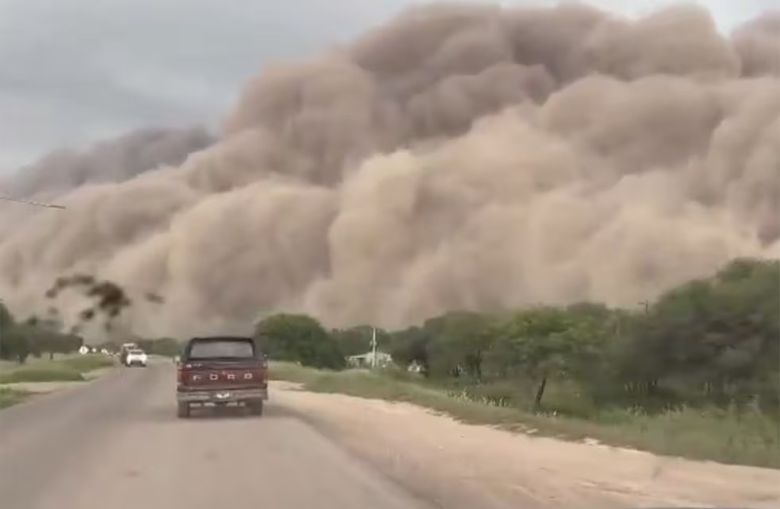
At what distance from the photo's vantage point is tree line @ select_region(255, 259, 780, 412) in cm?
2797

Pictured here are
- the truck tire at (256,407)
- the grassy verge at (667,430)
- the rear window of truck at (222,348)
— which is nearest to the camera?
the grassy verge at (667,430)

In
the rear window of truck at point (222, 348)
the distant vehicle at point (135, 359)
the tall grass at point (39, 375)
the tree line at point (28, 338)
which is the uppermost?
the tree line at point (28, 338)

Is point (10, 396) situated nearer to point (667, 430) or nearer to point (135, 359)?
point (667, 430)

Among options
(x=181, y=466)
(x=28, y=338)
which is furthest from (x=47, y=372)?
(x=181, y=466)

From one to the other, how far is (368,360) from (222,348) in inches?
1966

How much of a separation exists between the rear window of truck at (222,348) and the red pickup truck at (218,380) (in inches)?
0.9

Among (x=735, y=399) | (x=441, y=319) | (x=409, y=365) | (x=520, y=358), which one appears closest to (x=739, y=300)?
(x=735, y=399)

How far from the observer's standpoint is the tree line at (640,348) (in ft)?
91.8

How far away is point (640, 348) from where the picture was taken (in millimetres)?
32781

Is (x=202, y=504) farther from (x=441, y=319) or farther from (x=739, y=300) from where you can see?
(x=441, y=319)

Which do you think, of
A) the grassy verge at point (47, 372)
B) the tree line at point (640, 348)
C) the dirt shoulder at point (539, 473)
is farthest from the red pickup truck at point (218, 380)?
the grassy verge at point (47, 372)

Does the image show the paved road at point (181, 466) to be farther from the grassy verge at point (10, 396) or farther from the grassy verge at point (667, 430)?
the grassy verge at point (10, 396)

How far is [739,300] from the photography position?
2956cm

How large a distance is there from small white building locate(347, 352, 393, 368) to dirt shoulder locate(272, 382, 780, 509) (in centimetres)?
4813
